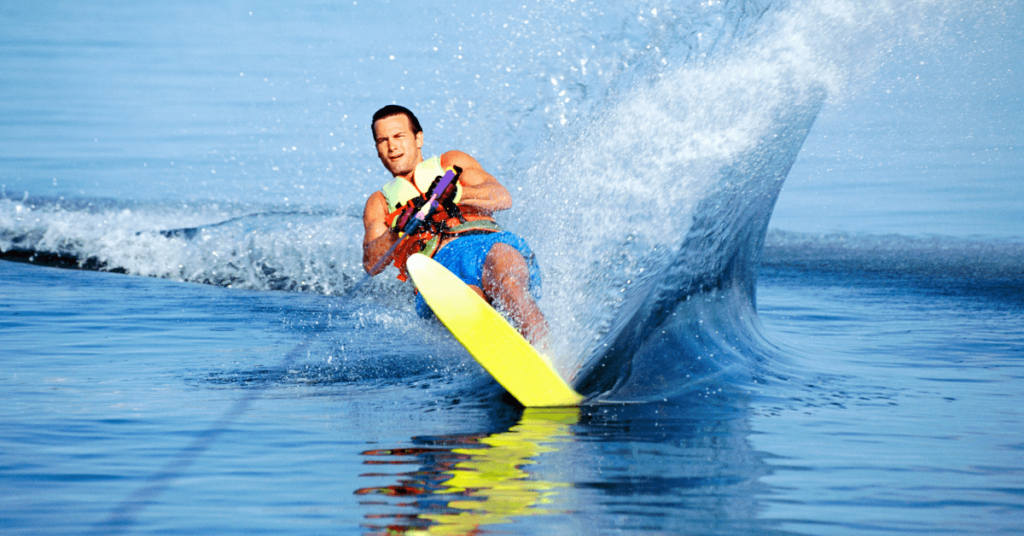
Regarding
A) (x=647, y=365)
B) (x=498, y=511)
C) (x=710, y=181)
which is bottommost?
(x=498, y=511)

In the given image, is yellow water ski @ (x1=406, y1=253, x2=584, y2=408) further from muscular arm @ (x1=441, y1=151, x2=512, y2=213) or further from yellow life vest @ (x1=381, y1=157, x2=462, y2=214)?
yellow life vest @ (x1=381, y1=157, x2=462, y2=214)

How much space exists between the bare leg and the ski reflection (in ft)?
2.49

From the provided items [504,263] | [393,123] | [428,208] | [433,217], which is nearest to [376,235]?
[433,217]

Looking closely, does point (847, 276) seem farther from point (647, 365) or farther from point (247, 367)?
point (247, 367)

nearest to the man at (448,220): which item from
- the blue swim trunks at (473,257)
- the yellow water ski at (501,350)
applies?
the blue swim trunks at (473,257)

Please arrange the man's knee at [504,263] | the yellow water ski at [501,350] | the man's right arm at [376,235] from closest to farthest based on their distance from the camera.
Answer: the yellow water ski at [501,350]
the man's knee at [504,263]
the man's right arm at [376,235]

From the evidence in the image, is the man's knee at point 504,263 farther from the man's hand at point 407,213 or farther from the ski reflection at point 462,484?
the ski reflection at point 462,484

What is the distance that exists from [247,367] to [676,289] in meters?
2.22

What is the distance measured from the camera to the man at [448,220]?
170 inches

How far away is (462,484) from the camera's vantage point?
8.72 feet

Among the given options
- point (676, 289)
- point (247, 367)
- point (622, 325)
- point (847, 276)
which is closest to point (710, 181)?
point (676, 289)

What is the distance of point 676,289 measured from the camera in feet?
16.6

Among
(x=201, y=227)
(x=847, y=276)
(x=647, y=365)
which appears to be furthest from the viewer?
(x=201, y=227)

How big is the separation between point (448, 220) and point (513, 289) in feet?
1.87
